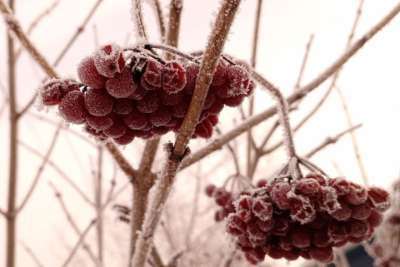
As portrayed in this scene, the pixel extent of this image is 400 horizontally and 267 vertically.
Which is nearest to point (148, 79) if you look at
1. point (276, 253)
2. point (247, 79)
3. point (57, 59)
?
point (247, 79)

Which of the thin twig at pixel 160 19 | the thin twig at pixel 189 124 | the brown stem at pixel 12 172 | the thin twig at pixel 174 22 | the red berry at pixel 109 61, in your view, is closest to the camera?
the thin twig at pixel 189 124

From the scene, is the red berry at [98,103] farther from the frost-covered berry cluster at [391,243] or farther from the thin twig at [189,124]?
the frost-covered berry cluster at [391,243]

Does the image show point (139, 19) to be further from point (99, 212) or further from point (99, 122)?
point (99, 212)

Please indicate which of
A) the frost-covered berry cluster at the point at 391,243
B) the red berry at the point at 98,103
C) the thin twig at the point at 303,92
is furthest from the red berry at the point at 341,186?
the frost-covered berry cluster at the point at 391,243

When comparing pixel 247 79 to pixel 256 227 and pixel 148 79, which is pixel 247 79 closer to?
pixel 148 79

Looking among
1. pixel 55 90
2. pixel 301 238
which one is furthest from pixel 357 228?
pixel 55 90

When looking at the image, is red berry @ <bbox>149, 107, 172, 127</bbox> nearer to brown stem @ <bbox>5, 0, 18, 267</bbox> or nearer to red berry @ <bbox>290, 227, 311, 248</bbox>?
red berry @ <bbox>290, 227, 311, 248</bbox>

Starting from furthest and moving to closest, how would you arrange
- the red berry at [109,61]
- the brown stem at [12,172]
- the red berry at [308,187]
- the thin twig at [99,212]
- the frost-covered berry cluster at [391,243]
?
the frost-covered berry cluster at [391,243] < the thin twig at [99,212] < the brown stem at [12,172] < the red berry at [308,187] < the red berry at [109,61]

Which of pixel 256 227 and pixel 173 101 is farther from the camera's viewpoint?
pixel 256 227
